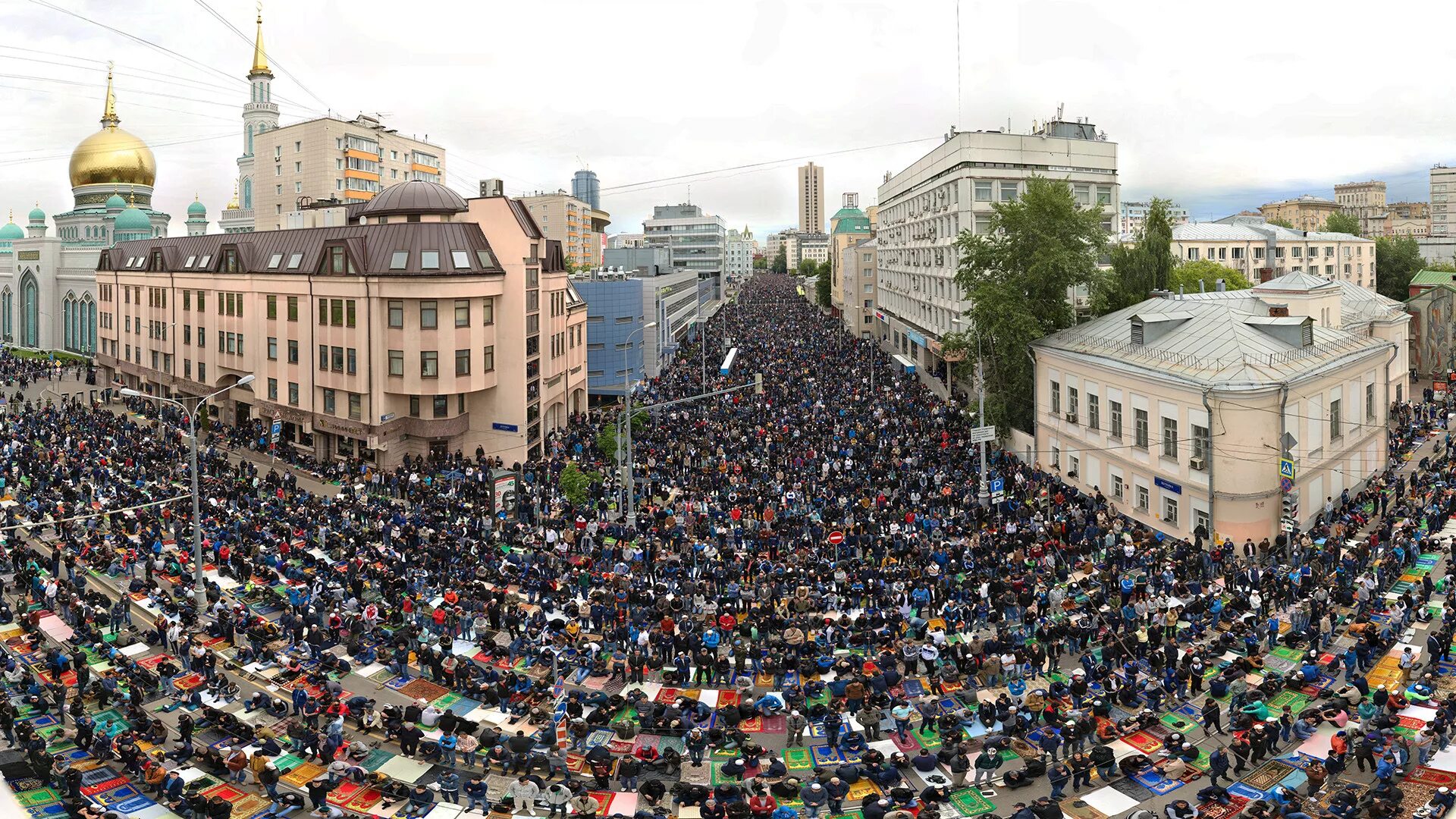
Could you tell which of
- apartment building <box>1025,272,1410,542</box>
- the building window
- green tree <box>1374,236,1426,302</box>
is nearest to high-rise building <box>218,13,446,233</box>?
apartment building <box>1025,272,1410,542</box>

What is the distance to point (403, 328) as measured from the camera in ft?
143

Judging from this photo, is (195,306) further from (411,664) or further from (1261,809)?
(1261,809)

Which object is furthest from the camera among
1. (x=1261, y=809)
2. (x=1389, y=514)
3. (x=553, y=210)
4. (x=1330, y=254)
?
(x=553, y=210)

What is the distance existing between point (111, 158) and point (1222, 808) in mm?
100510

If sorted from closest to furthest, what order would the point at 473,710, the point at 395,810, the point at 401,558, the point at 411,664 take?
the point at 395,810, the point at 473,710, the point at 411,664, the point at 401,558

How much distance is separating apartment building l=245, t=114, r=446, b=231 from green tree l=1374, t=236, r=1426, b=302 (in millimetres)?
93192

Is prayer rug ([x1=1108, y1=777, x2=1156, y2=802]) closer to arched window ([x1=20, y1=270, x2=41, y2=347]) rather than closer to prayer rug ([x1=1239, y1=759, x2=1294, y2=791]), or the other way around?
prayer rug ([x1=1239, y1=759, x2=1294, y2=791])

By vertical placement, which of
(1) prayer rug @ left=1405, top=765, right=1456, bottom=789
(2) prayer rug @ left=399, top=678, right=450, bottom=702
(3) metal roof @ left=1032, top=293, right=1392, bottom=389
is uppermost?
(3) metal roof @ left=1032, top=293, right=1392, bottom=389

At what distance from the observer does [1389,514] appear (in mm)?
32812

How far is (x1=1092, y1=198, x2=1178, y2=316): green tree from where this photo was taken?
52406 millimetres

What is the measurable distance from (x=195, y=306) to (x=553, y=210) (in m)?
106

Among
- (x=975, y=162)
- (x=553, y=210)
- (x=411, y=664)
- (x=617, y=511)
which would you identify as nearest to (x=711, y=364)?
(x=975, y=162)

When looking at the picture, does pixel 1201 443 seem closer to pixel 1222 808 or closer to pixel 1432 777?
pixel 1432 777

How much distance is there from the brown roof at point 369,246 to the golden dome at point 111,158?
43.3m
